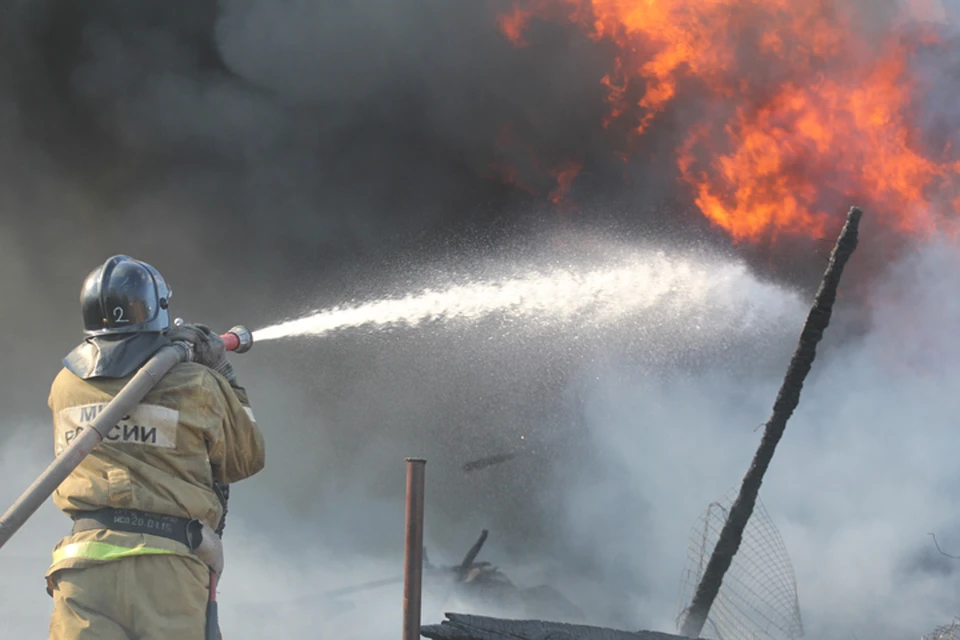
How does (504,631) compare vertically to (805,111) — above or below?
below

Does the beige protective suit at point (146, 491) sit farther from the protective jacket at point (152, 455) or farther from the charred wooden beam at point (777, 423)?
the charred wooden beam at point (777, 423)

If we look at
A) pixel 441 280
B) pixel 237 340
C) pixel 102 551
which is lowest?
pixel 102 551

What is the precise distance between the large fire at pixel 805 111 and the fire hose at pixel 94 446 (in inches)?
368

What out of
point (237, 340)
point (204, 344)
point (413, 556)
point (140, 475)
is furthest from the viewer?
point (237, 340)

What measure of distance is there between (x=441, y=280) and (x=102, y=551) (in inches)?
358

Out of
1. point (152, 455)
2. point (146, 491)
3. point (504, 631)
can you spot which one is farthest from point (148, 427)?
point (504, 631)

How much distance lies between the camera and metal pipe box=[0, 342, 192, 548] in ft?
8.43

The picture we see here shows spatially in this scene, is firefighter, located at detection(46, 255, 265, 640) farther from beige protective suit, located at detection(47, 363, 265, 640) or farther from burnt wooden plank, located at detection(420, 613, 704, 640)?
burnt wooden plank, located at detection(420, 613, 704, 640)

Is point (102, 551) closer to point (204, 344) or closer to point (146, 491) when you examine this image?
point (146, 491)

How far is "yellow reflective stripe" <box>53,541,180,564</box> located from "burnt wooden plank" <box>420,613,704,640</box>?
93 cm

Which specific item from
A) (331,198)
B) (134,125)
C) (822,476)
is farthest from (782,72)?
(134,125)

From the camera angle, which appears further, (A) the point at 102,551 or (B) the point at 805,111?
(B) the point at 805,111

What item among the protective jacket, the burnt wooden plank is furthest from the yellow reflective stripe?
the burnt wooden plank

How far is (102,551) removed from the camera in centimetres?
261
